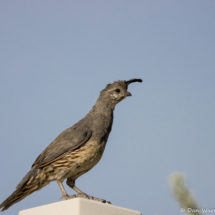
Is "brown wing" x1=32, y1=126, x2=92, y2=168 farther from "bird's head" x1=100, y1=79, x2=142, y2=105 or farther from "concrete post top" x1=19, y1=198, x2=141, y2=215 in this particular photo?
"concrete post top" x1=19, y1=198, x2=141, y2=215

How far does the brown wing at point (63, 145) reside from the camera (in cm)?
535

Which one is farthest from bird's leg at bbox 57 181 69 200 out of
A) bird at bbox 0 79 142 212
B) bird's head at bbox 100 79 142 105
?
bird's head at bbox 100 79 142 105

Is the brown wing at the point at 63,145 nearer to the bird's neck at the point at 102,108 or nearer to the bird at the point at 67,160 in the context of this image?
the bird at the point at 67,160

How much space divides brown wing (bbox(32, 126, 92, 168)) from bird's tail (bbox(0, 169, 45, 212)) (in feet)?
0.45

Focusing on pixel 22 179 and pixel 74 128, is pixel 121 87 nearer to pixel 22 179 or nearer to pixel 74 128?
pixel 74 128

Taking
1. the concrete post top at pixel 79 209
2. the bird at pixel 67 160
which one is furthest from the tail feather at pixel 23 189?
the concrete post top at pixel 79 209

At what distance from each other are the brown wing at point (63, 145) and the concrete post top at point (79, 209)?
929 mm

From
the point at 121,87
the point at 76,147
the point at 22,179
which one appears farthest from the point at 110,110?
the point at 22,179

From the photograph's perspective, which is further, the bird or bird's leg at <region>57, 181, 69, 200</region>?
the bird

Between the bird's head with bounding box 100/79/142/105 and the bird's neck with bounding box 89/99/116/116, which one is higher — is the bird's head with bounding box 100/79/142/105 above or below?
above

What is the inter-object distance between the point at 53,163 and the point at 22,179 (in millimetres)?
494

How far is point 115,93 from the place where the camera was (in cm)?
616

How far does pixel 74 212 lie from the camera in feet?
13.7

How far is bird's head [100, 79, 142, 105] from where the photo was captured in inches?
242
